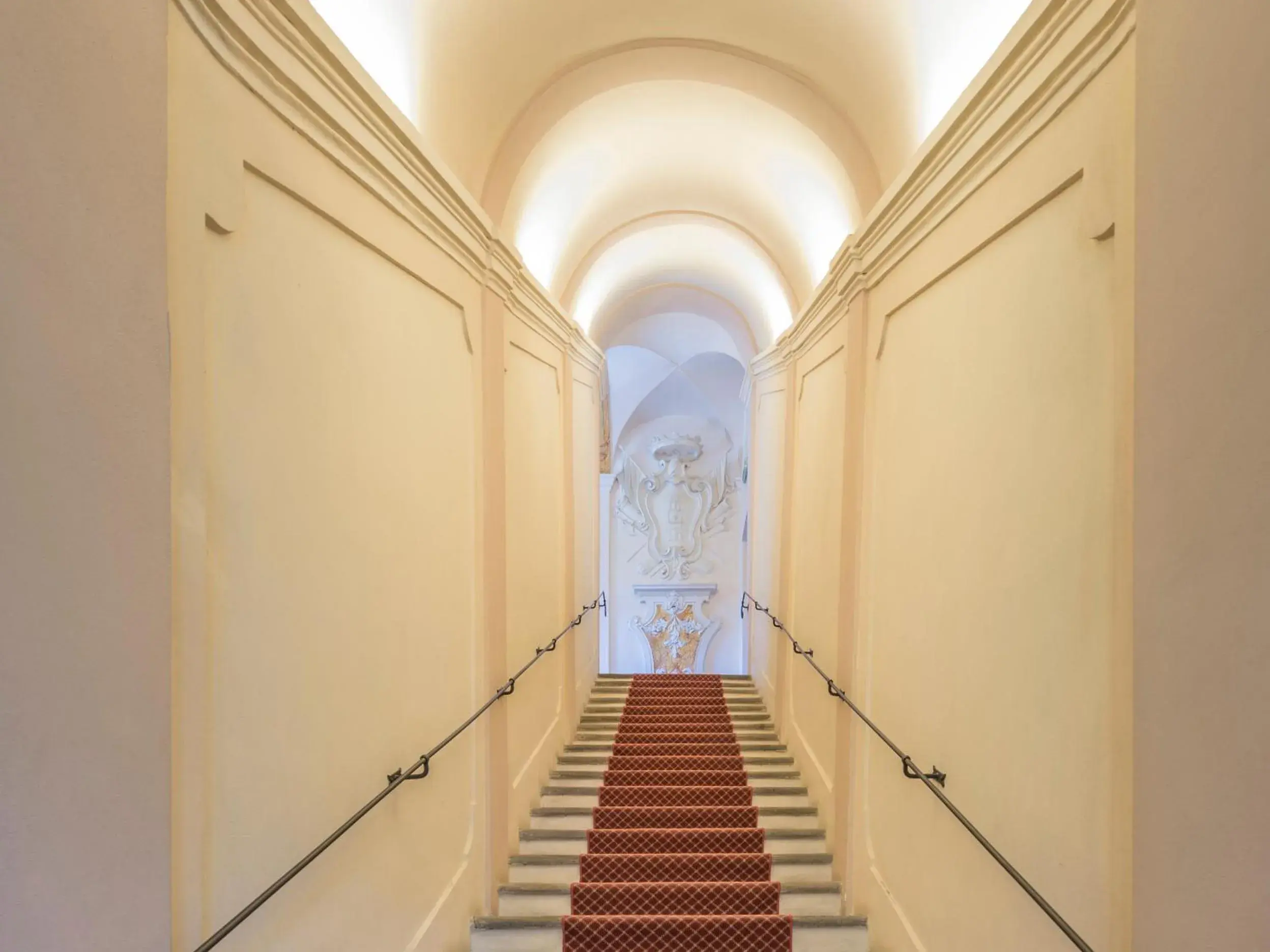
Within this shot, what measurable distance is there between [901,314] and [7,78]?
11.7 ft

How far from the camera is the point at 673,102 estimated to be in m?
5.44

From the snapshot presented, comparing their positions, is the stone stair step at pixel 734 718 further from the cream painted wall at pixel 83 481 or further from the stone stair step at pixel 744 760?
the cream painted wall at pixel 83 481

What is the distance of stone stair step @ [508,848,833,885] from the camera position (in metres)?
4.71

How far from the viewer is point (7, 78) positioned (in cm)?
120

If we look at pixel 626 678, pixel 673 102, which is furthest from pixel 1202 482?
pixel 626 678

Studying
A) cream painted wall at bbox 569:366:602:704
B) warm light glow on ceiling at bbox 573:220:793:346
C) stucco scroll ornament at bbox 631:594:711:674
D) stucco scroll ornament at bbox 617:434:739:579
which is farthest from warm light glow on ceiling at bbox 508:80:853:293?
stucco scroll ornament at bbox 631:594:711:674

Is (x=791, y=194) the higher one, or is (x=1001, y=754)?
(x=791, y=194)

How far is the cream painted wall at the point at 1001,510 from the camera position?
1.89 meters

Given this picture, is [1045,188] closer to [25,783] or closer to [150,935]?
[25,783]

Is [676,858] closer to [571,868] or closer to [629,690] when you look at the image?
[571,868]

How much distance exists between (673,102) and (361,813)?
5245 mm

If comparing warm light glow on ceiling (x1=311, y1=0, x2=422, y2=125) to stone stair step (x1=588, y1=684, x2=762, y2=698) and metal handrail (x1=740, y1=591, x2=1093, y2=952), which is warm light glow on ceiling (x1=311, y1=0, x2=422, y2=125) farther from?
stone stair step (x1=588, y1=684, x2=762, y2=698)

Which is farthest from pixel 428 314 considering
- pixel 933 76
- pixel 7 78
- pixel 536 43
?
pixel 933 76

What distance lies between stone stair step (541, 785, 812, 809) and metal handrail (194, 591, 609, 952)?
1.57 metres
